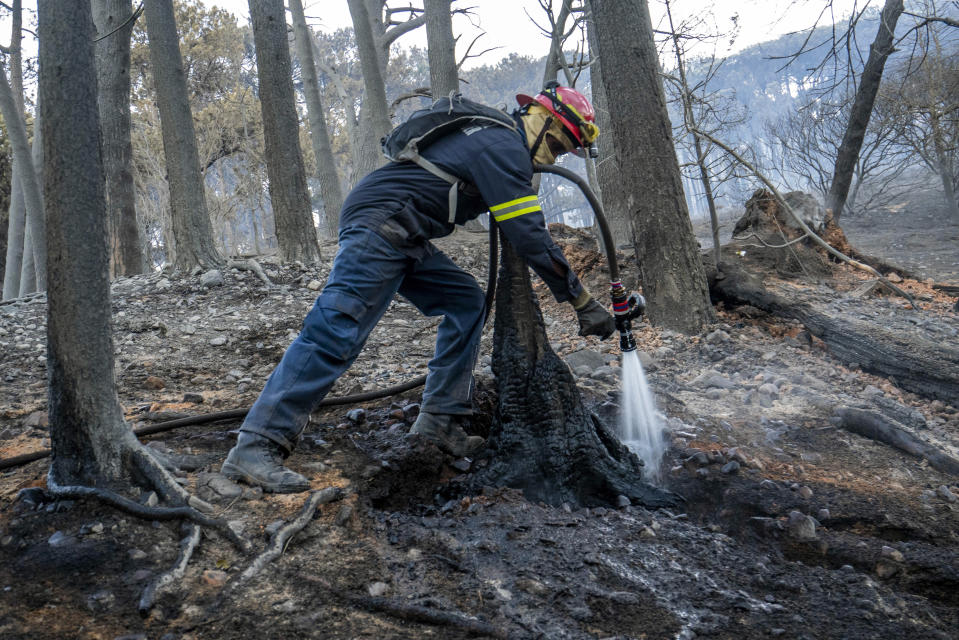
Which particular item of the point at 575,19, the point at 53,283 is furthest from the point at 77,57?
the point at 575,19

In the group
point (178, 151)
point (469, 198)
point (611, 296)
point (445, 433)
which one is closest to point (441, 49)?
point (178, 151)

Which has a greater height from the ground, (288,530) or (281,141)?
(281,141)

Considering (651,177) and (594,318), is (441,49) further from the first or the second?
(594,318)

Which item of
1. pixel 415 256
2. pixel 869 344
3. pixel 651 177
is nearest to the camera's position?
pixel 415 256

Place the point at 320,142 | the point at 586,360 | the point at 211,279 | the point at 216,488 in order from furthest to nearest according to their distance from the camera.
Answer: the point at 320,142
the point at 211,279
the point at 586,360
the point at 216,488

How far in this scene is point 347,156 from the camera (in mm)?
30391

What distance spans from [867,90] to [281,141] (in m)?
7.77

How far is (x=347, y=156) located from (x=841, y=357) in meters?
27.6

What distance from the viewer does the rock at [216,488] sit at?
9.29ft

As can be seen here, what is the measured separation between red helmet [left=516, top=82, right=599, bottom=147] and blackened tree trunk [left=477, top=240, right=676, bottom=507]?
0.66 m

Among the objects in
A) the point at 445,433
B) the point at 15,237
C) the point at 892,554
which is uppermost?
the point at 15,237

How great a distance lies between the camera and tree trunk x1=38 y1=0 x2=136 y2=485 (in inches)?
101

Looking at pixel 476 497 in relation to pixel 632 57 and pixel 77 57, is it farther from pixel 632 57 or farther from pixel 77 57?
pixel 632 57

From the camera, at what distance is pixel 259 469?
2.96 m
